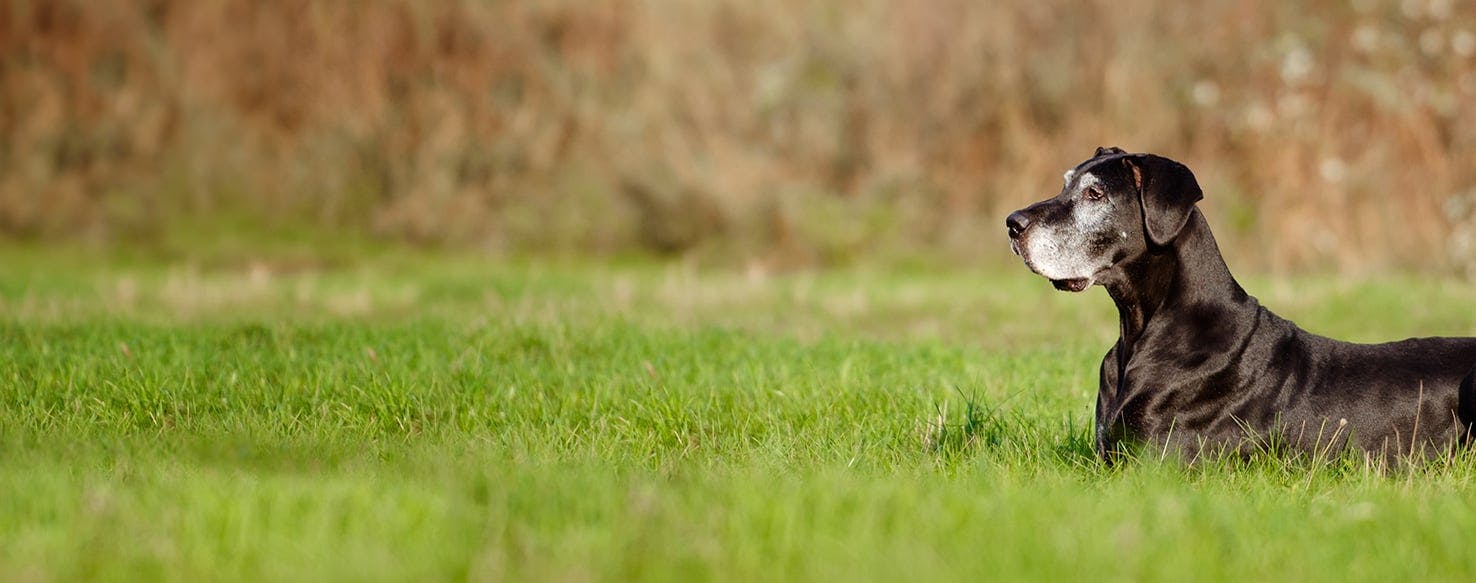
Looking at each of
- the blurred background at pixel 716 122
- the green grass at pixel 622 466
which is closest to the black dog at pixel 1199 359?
the green grass at pixel 622 466

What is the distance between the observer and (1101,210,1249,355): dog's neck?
5.92 m

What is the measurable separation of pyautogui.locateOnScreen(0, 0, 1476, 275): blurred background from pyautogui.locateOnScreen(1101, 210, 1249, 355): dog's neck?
9.96 m

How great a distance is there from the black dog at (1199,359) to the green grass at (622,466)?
156mm

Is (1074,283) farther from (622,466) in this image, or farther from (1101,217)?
(622,466)

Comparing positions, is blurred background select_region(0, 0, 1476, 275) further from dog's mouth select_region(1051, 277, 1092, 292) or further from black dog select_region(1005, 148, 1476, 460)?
dog's mouth select_region(1051, 277, 1092, 292)

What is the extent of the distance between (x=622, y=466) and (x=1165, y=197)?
6.96 feet

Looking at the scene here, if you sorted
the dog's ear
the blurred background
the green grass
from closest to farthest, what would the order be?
the green grass → the dog's ear → the blurred background

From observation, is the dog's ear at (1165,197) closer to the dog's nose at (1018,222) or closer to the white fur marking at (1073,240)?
the white fur marking at (1073,240)

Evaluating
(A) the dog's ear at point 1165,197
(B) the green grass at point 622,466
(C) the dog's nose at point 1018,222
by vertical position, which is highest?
(A) the dog's ear at point 1165,197

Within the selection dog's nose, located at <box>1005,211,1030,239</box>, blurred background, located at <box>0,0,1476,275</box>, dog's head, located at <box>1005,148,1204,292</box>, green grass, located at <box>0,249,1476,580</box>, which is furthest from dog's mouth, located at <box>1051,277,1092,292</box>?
blurred background, located at <box>0,0,1476,275</box>

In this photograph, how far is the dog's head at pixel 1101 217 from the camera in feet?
19.2

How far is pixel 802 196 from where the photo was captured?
1670 cm

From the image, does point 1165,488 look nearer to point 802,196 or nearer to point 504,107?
point 802,196

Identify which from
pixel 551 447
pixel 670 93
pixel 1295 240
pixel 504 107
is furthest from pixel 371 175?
pixel 551 447
